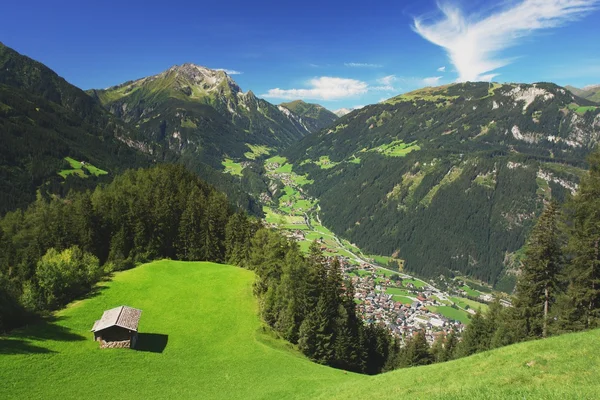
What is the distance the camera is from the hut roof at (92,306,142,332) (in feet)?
135

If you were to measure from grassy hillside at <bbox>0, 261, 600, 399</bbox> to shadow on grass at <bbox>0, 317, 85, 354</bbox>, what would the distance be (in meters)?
0.10

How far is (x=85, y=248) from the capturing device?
245ft

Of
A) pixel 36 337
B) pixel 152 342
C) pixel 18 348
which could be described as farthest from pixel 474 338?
pixel 18 348

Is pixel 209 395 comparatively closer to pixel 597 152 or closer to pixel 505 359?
pixel 505 359

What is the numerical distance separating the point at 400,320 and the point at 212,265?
84.8 meters

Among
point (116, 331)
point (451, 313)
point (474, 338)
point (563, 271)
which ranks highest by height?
point (563, 271)

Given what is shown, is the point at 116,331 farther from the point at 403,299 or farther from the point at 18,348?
the point at 403,299

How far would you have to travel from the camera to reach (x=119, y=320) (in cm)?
4172

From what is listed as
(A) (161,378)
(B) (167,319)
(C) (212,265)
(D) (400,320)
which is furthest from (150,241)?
(D) (400,320)

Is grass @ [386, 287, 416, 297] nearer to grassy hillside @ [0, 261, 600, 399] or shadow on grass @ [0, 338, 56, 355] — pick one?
grassy hillside @ [0, 261, 600, 399]

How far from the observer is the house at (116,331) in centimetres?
4138

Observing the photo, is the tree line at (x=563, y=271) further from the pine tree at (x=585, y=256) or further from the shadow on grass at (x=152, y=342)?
the shadow on grass at (x=152, y=342)

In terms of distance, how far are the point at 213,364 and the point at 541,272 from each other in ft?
136

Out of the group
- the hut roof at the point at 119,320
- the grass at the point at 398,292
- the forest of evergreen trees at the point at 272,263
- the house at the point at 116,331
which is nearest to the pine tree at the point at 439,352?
the forest of evergreen trees at the point at 272,263
